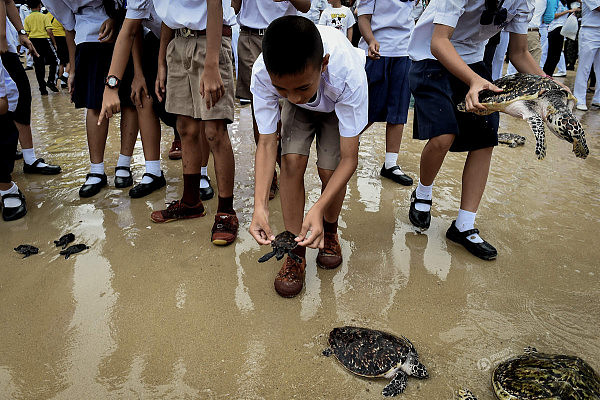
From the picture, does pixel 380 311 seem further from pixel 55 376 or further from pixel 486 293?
pixel 55 376

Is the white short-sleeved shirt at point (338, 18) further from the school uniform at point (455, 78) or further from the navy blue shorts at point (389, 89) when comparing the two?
the school uniform at point (455, 78)

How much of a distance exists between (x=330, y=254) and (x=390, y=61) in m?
1.96

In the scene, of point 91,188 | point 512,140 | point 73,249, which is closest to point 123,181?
point 91,188

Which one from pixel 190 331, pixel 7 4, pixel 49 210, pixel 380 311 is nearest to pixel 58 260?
pixel 49 210

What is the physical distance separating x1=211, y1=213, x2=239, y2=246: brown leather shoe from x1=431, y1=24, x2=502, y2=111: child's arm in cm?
152

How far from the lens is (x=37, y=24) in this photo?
779 cm

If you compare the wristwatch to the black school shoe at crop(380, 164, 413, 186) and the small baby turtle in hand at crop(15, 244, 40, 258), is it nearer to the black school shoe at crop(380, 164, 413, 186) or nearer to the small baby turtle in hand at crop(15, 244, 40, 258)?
the small baby turtle in hand at crop(15, 244, 40, 258)

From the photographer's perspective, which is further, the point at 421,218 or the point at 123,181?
the point at 123,181

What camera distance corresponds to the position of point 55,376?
1.53m

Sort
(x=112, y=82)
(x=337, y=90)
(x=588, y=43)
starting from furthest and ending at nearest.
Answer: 1. (x=588, y=43)
2. (x=112, y=82)
3. (x=337, y=90)

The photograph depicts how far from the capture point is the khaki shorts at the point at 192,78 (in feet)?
7.93

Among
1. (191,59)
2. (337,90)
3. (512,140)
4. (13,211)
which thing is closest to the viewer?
(337,90)

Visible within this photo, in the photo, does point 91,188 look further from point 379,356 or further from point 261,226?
point 379,356

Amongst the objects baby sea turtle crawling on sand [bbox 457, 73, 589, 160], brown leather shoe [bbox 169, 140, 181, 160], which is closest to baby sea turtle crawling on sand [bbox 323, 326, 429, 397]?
baby sea turtle crawling on sand [bbox 457, 73, 589, 160]
